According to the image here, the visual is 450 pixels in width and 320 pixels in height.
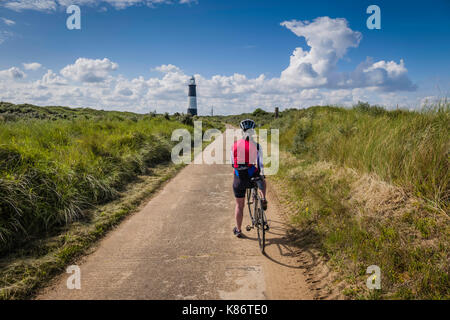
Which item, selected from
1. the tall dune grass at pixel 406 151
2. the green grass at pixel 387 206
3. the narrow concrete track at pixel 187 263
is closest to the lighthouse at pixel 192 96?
the tall dune grass at pixel 406 151

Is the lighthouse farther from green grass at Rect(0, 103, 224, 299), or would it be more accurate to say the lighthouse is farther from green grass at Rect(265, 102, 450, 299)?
green grass at Rect(265, 102, 450, 299)

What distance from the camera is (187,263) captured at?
13.2 ft

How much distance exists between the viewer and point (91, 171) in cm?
720

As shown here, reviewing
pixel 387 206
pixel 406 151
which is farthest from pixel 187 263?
pixel 406 151

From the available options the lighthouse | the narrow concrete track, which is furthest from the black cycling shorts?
the lighthouse

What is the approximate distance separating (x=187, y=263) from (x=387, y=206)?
3834mm

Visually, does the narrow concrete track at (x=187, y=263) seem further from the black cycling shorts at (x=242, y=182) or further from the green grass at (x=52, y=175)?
the green grass at (x=52, y=175)

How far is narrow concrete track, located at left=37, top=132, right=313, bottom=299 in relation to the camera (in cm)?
333

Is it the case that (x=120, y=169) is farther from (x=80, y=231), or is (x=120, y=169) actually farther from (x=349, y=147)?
(x=349, y=147)

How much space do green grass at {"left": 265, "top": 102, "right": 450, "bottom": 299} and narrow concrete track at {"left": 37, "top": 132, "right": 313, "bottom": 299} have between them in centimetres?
77

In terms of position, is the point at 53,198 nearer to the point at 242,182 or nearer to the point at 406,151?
the point at 242,182

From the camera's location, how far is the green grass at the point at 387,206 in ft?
10.5
